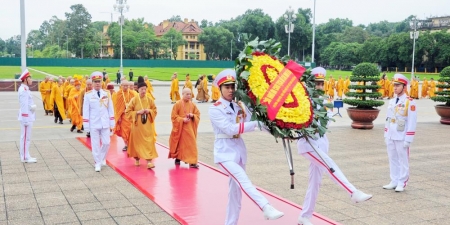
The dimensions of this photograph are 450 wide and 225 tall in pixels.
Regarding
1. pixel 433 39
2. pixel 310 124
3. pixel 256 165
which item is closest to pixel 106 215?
pixel 310 124

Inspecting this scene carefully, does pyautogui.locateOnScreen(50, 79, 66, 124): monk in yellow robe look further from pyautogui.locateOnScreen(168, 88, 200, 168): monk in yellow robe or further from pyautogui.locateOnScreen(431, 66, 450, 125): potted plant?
pyautogui.locateOnScreen(431, 66, 450, 125): potted plant

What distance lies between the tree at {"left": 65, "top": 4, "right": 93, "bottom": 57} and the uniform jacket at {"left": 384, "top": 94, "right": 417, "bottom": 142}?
90.5 metres

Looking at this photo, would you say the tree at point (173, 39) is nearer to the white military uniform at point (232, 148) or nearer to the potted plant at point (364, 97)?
the potted plant at point (364, 97)

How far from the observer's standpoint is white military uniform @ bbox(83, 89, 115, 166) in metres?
8.64

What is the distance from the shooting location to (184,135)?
351 inches

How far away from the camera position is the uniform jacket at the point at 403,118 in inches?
282

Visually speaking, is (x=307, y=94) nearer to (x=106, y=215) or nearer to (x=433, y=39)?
(x=106, y=215)

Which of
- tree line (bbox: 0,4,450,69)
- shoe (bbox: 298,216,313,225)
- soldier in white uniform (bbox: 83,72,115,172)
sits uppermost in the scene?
tree line (bbox: 0,4,450,69)

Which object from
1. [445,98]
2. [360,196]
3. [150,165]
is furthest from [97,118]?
[445,98]

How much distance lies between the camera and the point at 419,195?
708 cm

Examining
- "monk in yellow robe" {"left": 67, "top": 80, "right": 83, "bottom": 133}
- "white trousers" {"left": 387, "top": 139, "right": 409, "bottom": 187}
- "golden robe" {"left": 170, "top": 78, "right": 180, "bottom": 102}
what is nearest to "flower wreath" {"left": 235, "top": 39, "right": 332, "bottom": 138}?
"white trousers" {"left": 387, "top": 139, "right": 409, "bottom": 187}

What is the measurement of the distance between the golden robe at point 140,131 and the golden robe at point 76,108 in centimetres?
514

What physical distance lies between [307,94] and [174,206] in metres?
2.53

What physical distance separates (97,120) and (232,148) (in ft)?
14.5
